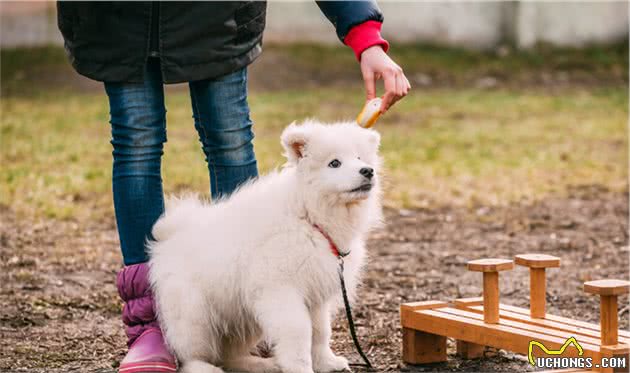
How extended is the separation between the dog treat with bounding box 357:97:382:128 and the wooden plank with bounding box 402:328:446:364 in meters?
0.77

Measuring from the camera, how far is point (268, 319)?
120 inches

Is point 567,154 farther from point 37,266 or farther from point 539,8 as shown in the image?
point 539,8

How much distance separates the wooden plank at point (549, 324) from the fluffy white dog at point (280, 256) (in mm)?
557

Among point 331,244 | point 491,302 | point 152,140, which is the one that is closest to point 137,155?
point 152,140

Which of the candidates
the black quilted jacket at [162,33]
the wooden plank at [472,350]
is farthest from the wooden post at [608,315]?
the black quilted jacket at [162,33]

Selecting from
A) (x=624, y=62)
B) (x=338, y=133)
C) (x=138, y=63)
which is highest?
(x=624, y=62)

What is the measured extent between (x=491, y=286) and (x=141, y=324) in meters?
1.19

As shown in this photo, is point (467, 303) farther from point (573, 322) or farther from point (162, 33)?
point (162, 33)

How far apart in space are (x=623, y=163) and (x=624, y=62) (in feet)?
24.0

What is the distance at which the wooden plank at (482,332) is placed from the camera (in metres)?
3.08

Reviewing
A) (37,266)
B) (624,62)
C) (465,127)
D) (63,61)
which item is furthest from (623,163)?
(63,61)

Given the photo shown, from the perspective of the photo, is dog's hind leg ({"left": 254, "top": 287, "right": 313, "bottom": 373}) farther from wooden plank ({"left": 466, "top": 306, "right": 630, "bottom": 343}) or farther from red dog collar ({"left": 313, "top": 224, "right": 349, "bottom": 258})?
wooden plank ({"left": 466, "top": 306, "right": 630, "bottom": 343})

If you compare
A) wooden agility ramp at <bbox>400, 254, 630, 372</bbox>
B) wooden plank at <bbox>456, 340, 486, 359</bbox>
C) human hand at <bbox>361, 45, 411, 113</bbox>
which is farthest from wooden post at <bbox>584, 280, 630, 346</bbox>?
human hand at <bbox>361, 45, 411, 113</bbox>

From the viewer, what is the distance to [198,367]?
3.21m
